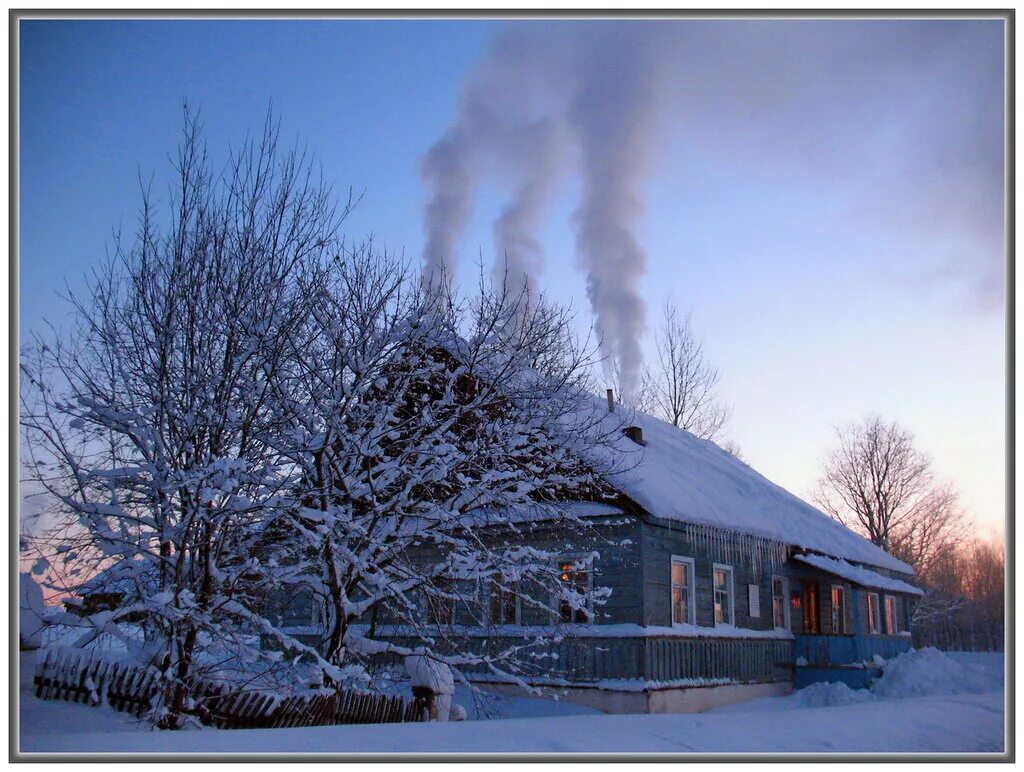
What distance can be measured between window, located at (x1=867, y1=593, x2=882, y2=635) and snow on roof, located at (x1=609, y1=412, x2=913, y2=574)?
3.42ft

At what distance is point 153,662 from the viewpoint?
10.5m

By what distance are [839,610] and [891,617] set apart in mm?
3703

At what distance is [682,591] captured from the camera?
18.4m

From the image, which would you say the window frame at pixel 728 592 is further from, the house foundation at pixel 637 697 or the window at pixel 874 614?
the window at pixel 874 614

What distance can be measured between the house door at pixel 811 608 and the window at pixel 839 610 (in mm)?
1173

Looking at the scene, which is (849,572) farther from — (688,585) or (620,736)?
(620,736)

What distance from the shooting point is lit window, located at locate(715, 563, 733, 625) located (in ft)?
64.2

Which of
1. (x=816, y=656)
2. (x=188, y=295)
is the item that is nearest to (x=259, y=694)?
(x=188, y=295)

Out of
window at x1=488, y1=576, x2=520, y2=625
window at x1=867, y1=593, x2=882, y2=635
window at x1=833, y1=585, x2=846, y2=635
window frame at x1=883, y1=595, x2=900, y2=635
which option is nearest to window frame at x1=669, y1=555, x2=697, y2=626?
window at x1=488, y1=576, x2=520, y2=625

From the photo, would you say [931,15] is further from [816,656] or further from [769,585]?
[816,656]

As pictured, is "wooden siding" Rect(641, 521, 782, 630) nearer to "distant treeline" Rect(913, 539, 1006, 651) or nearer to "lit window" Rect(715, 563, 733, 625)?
"lit window" Rect(715, 563, 733, 625)

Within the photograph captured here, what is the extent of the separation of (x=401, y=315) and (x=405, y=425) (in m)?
1.74

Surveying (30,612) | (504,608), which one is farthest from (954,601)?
(30,612)

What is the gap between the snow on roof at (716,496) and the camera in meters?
17.3
